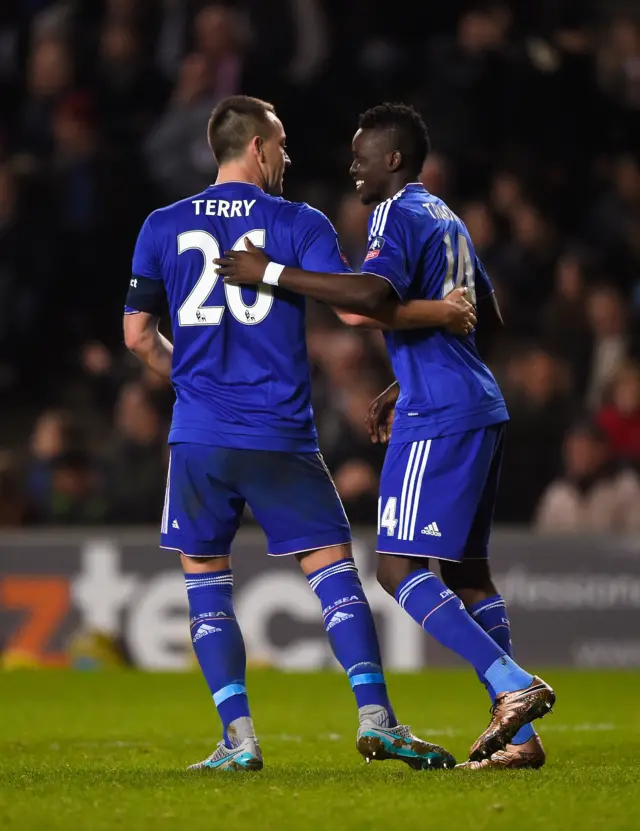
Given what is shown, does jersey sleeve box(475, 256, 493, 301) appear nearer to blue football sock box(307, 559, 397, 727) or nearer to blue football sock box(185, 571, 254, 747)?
blue football sock box(307, 559, 397, 727)

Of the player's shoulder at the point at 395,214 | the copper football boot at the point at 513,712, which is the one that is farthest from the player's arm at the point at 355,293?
the copper football boot at the point at 513,712

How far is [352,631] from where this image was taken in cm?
511

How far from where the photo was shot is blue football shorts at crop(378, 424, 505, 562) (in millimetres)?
5074

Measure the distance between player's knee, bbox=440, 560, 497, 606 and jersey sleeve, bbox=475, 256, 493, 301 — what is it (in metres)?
0.98

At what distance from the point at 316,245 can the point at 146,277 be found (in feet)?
2.14

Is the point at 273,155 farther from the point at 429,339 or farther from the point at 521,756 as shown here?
the point at 521,756

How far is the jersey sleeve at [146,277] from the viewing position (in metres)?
5.32

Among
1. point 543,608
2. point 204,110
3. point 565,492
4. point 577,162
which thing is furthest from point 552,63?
point 543,608

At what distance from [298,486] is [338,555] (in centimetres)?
28

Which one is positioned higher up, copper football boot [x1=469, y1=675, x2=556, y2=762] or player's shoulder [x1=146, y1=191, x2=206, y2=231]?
player's shoulder [x1=146, y1=191, x2=206, y2=231]

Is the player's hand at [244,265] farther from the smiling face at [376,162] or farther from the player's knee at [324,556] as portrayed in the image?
the player's knee at [324,556]

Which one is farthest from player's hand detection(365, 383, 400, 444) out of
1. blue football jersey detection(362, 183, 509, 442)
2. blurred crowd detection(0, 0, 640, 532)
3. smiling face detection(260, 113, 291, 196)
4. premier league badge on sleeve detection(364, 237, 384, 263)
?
blurred crowd detection(0, 0, 640, 532)

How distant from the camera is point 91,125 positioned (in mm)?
13781

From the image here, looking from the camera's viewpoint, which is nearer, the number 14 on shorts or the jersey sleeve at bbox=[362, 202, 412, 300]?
the jersey sleeve at bbox=[362, 202, 412, 300]
